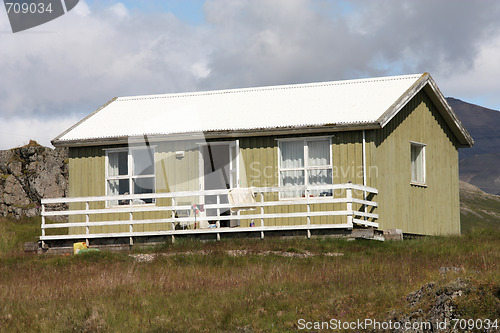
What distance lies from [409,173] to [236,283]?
406 inches

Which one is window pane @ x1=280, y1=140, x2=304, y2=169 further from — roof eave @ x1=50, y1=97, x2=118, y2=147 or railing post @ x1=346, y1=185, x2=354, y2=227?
roof eave @ x1=50, y1=97, x2=118, y2=147

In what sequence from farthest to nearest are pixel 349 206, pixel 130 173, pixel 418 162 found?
pixel 418 162, pixel 130 173, pixel 349 206

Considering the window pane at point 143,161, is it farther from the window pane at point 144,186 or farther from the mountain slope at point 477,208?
the mountain slope at point 477,208

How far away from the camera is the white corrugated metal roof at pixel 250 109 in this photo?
21.7 meters

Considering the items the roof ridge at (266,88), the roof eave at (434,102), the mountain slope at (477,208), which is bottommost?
the mountain slope at (477,208)

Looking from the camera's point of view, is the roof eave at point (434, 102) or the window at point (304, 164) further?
A: the window at point (304, 164)

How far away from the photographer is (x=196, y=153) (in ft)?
73.6

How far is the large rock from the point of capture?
29.8m

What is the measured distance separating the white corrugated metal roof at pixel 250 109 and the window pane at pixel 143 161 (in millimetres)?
607

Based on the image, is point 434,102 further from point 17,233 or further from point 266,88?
point 17,233

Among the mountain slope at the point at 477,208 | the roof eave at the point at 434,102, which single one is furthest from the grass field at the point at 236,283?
the mountain slope at the point at 477,208

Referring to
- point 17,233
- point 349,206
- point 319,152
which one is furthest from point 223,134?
point 17,233

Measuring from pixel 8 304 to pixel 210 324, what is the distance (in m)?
4.00

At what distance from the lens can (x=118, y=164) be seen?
2319 centimetres
